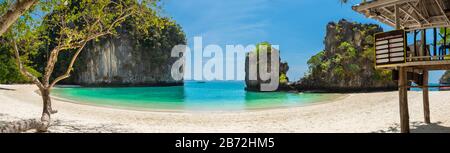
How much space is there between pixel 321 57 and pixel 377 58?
53.3m

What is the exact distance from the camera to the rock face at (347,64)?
53562 mm

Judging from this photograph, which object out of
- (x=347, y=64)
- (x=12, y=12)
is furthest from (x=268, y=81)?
(x=12, y=12)

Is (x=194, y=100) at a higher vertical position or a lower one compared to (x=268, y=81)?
lower

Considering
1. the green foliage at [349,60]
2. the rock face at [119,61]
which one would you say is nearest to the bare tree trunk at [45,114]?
the green foliage at [349,60]

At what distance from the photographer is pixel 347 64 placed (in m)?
55.1

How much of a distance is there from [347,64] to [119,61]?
70453 millimetres

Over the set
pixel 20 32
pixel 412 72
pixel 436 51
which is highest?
pixel 20 32

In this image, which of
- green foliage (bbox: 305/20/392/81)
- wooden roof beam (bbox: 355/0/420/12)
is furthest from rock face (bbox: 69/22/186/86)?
wooden roof beam (bbox: 355/0/420/12)

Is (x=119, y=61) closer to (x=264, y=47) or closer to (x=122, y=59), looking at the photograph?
(x=122, y=59)

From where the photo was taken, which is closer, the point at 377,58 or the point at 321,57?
the point at 377,58
